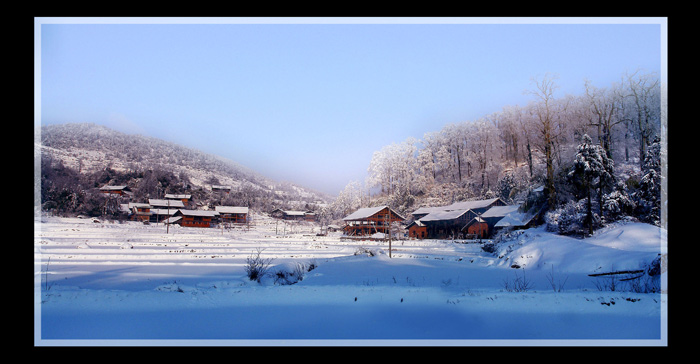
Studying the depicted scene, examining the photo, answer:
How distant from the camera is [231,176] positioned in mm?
83625

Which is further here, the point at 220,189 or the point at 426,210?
the point at 220,189

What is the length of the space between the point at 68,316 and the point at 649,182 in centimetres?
2603

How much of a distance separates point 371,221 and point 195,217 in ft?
86.9

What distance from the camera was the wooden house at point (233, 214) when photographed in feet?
178

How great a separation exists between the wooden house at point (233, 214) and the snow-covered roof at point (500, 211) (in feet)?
123

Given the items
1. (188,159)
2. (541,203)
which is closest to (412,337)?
(541,203)

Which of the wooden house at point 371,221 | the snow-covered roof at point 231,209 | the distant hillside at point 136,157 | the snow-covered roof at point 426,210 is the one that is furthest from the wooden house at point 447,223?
the distant hillside at point 136,157

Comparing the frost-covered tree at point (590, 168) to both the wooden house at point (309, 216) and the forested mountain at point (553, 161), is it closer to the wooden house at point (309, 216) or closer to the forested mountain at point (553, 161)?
the forested mountain at point (553, 161)

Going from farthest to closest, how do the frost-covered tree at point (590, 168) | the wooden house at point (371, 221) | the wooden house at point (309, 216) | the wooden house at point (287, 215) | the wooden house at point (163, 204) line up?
the wooden house at point (309, 216)
the wooden house at point (287, 215)
the wooden house at point (163, 204)
the wooden house at point (371, 221)
the frost-covered tree at point (590, 168)

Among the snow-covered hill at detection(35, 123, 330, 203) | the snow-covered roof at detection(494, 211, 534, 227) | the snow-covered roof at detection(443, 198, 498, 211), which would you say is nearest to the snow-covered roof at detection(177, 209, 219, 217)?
the snow-covered hill at detection(35, 123, 330, 203)

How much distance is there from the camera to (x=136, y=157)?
68875 millimetres

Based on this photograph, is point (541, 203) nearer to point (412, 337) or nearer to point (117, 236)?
point (412, 337)

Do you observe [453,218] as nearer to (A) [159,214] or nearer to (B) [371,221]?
(B) [371,221]

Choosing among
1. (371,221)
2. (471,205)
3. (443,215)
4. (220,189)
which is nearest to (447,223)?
(443,215)
